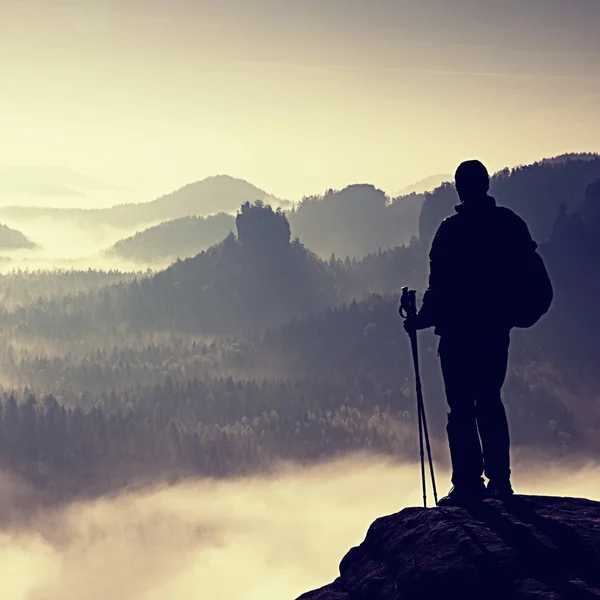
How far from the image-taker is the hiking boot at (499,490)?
1610cm

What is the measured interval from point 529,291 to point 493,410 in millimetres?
2441

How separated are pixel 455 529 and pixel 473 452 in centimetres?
280

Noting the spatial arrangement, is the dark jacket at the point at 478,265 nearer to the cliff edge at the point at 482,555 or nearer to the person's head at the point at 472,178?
the person's head at the point at 472,178

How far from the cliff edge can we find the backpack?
3481 mm

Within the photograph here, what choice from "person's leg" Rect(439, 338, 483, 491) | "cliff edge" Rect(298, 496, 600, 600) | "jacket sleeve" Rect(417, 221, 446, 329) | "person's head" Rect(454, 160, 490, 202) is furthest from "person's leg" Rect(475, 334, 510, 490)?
"person's head" Rect(454, 160, 490, 202)

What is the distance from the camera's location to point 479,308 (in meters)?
16.5

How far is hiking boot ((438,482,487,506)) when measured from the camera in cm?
1584

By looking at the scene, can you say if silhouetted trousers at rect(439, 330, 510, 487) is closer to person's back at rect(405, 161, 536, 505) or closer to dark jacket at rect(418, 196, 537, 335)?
person's back at rect(405, 161, 536, 505)

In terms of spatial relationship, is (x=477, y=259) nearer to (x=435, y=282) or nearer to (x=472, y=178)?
(x=435, y=282)

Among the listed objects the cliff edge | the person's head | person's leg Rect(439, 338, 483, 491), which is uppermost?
the person's head

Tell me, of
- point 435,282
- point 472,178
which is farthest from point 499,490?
point 472,178

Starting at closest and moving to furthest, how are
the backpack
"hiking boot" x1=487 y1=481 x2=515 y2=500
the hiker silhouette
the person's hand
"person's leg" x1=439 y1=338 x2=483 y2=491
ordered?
1. "hiking boot" x1=487 y1=481 x2=515 y2=500
2. the backpack
3. the hiker silhouette
4. "person's leg" x1=439 y1=338 x2=483 y2=491
5. the person's hand

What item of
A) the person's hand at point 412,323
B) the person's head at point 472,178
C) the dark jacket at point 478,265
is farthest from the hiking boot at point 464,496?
the person's head at point 472,178

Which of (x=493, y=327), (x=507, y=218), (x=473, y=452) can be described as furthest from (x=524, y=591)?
(x=507, y=218)
